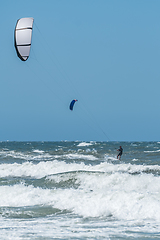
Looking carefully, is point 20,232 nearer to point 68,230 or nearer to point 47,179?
point 68,230

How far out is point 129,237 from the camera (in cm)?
644

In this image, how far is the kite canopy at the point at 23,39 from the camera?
14.1m

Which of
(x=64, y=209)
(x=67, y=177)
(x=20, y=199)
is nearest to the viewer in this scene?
(x=64, y=209)

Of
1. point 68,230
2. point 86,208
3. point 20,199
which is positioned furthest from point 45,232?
point 20,199

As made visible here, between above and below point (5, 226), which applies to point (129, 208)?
above

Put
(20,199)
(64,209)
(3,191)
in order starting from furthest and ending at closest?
(3,191) < (20,199) < (64,209)

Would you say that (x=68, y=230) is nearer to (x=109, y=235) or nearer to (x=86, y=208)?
(x=109, y=235)

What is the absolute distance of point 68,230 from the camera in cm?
698

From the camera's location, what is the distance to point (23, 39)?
14164 millimetres

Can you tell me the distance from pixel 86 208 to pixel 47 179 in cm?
642

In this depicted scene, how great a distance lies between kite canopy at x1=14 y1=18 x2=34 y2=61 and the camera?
1415cm

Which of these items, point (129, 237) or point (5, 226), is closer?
point (129, 237)

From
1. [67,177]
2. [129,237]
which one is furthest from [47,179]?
[129,237]

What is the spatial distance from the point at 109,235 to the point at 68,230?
0.84 meters
